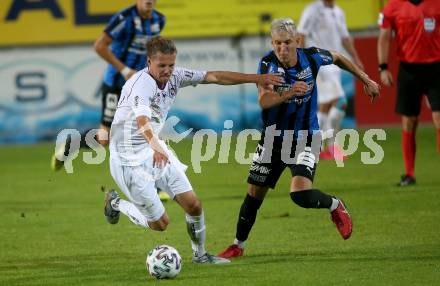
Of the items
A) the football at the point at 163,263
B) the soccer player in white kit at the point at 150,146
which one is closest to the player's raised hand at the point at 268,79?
the soccer player in white kit at the point at 150,146

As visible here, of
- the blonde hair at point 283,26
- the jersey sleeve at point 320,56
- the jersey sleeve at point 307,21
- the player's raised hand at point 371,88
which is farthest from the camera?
the jersey sleeve at point 307,21

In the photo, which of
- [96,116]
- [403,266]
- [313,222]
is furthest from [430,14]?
[96,116]

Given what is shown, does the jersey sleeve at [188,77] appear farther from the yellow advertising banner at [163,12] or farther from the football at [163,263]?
the yellow advertising banner at [163,12]

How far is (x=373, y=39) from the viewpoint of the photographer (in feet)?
64.3

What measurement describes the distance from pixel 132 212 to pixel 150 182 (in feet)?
1.61

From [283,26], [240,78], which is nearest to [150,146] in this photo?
[240,78]

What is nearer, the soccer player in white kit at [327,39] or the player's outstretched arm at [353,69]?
the player's outstretched arm at [353,69]

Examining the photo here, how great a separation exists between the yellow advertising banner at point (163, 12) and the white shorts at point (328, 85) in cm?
420

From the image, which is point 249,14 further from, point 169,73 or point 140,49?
point 169,73

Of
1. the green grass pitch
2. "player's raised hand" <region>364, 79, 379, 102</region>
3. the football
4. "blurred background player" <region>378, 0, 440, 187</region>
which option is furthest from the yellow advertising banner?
the football

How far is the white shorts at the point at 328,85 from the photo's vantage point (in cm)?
1534

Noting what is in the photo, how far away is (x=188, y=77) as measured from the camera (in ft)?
27.5

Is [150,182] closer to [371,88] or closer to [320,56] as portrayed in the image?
[320,56]

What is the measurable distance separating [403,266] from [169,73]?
2335 mm
